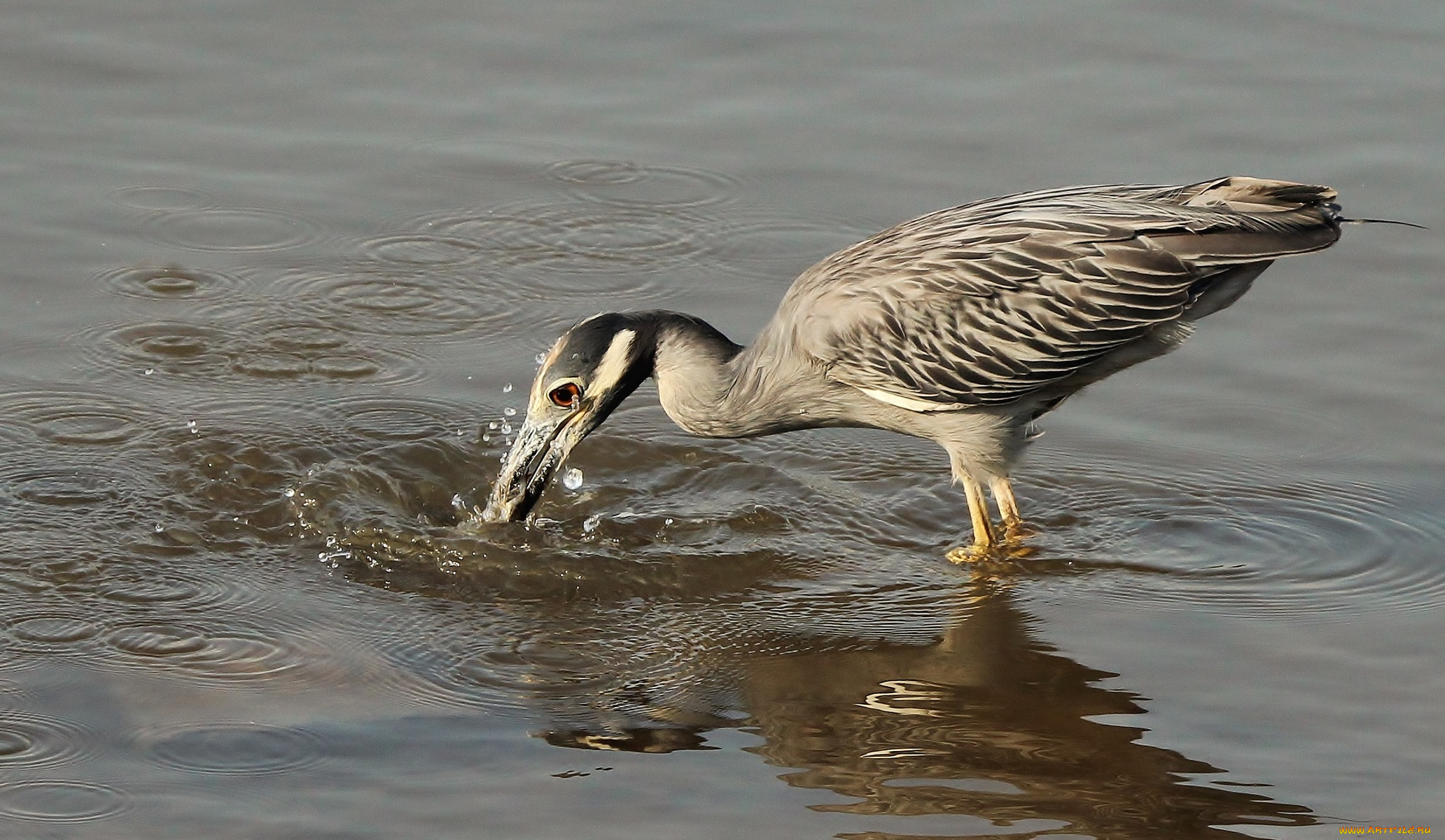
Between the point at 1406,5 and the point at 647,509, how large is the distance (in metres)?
6.79

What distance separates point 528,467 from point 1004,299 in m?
2.01

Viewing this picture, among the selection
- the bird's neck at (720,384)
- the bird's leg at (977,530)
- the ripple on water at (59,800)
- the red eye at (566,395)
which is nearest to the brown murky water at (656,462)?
the ripple on water at (59,800)

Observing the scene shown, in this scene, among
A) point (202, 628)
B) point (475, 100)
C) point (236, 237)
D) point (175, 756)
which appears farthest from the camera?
point (475, 100)

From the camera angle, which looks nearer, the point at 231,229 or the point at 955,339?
the point at 955,339

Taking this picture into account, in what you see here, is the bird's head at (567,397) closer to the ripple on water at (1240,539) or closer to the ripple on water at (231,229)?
the ripple on water at (1240,539)

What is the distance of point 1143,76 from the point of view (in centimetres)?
1137

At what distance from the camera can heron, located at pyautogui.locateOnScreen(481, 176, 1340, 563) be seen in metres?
7.57

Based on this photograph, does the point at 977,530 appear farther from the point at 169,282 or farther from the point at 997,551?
the point at 169,282

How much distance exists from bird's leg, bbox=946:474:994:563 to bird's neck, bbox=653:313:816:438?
27.9 inches

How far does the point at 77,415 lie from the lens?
8188 mm

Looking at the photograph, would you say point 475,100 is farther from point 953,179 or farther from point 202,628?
point 202,628

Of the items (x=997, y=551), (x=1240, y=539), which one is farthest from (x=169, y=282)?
(x=1240, y=539)

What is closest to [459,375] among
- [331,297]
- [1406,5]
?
[331,297]

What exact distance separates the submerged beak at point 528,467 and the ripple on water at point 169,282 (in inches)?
92.2
